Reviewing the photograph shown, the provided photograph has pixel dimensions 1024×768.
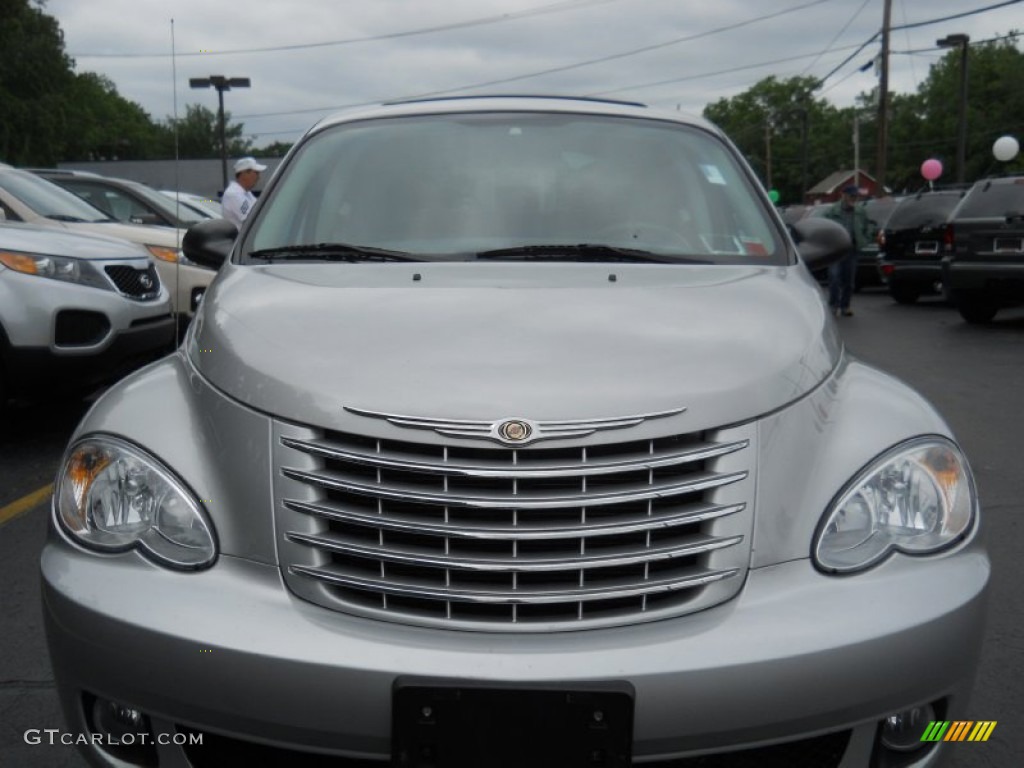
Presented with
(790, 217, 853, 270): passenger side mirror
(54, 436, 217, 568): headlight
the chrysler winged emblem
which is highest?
(790, 217, 853, 270): passenger side mirror

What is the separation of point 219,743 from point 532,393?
882 millimetres

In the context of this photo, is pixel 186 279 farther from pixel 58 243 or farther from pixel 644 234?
pixel 644 234

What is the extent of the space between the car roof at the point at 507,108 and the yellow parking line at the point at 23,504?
2467 millimetres

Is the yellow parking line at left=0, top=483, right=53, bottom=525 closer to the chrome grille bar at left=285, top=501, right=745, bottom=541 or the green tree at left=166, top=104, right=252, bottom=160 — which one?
the chrome grille bar at left=285, top=501, right=745, bottom=541

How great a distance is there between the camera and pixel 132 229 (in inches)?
397

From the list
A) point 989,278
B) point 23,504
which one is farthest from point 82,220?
point 989,278

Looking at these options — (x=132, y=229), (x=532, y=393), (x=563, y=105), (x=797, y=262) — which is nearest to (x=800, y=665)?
(x=532, y=393)

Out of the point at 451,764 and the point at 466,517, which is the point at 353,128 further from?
the point at 451,764

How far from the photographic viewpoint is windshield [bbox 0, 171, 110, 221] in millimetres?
9043

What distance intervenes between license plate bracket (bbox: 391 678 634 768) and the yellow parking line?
3716 millimetres

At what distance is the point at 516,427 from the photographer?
2068 mm

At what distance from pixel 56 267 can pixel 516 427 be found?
Answer: 5.26 meters

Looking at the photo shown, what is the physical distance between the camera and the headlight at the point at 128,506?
2.23 metres

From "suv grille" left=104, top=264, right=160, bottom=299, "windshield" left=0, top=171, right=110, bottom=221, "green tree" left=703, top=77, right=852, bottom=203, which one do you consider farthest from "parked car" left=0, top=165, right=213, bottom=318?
"green tree" left=703, top=77, right=852, bottom=203
